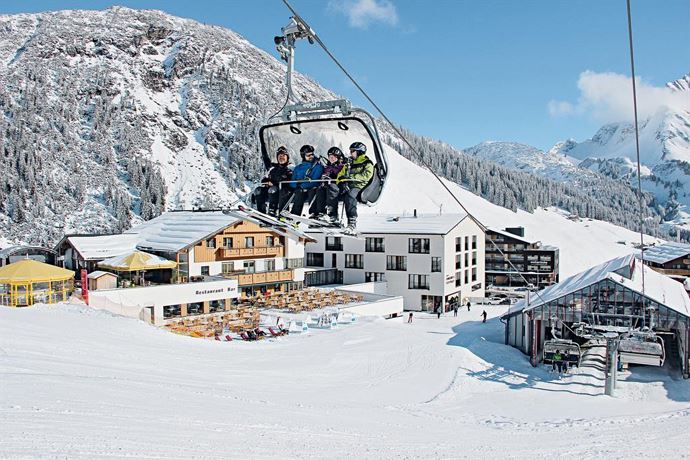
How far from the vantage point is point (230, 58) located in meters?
139

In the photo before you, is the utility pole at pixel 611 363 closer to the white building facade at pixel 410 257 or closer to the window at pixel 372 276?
the white building facade at pixel 410 257

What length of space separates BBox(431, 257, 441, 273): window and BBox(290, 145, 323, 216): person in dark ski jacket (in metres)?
34.9

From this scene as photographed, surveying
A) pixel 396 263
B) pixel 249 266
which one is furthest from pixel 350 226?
pixel 396 263

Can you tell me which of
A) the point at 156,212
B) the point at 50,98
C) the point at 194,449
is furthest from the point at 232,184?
the point at 194,449

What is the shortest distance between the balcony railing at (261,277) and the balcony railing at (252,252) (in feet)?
4.48

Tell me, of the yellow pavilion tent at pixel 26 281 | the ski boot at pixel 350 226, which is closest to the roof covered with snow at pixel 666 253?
the ski boot at pixel 350 226

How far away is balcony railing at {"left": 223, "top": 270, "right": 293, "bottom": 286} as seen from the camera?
35688 mm

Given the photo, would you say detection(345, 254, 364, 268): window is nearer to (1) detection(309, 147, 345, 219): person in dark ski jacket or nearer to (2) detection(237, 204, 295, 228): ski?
(2) detection(237, 204, 295, 228): ski

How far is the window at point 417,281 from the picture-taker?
43934mm

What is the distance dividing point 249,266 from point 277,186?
1125 inches

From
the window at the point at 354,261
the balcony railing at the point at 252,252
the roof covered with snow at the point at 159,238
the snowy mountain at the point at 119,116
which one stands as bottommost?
the window at the point at 354,261

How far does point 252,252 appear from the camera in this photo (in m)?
37.1

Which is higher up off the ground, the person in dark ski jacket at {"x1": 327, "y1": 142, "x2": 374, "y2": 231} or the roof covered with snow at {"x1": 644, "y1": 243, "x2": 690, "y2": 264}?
the person in dark ski jacket at {"x1": 327, "y1": 142, "x2": 374, "y2": 231}

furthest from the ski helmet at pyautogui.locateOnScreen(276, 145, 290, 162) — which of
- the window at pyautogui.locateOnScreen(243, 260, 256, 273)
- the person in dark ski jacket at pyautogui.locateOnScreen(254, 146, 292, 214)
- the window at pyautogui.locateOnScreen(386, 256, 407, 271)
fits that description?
the window at pyautogui.locateOnScreen(386, 256, 407, 271)
